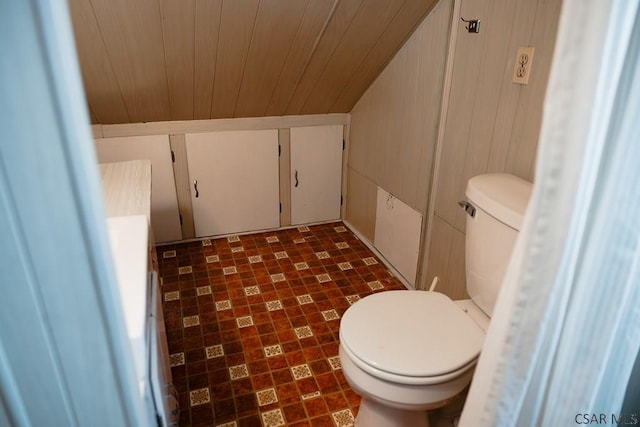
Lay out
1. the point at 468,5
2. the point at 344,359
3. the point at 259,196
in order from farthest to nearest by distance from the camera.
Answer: the point at 259,196
the point at 468,5
the point at 344,359

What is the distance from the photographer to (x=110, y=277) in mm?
534

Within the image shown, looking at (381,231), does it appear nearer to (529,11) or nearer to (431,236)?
(431,236)

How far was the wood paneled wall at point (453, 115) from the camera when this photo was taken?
1.45m

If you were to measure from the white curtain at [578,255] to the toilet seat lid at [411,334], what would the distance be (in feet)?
0.75

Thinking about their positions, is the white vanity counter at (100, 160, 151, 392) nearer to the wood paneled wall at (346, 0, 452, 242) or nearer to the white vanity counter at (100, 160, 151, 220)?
the white vanity counter at (100, 160, 151, 220)

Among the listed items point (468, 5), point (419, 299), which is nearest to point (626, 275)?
point (419, 299)

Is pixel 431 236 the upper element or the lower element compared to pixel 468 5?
lower

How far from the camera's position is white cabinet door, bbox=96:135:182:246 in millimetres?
2510

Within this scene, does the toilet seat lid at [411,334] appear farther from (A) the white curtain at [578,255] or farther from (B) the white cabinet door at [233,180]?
(B) the white cabinet door at [233,180]

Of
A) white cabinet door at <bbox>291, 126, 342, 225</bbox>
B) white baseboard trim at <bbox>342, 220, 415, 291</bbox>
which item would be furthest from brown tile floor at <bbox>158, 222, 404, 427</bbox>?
white cabinet door at <bbox>291, 126, 342, 225</bbox>

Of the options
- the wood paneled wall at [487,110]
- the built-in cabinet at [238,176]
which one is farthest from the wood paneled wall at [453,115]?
the built-in cabinet at [238,176]

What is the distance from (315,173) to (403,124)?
91cm

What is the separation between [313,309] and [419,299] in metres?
0.82

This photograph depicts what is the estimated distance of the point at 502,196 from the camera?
4.23 feet
